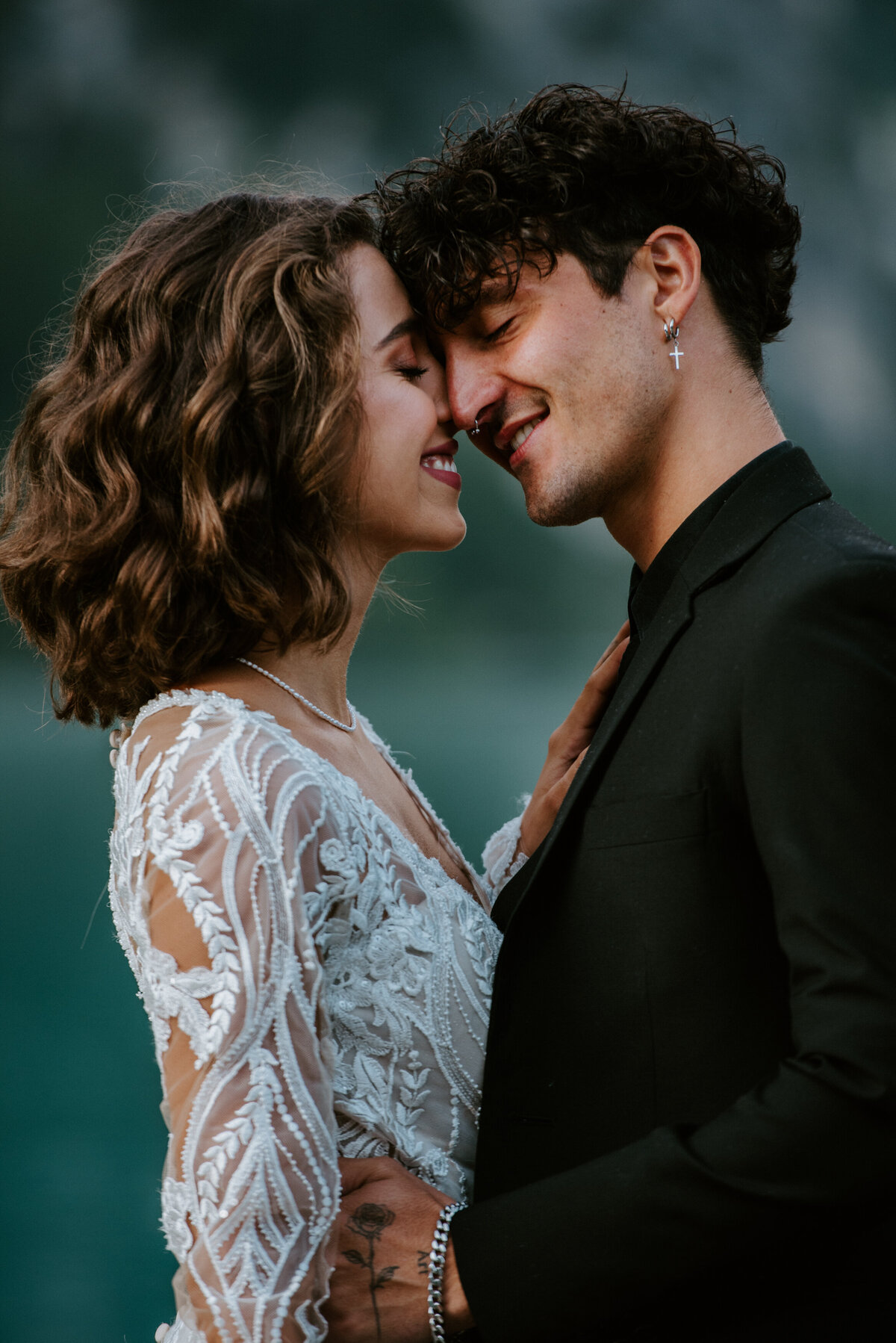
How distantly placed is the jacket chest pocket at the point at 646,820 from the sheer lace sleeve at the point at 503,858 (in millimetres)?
561

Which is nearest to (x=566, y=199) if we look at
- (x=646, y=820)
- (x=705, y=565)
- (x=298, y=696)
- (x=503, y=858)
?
(x=705, y=565)

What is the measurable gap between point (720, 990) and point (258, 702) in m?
0.61

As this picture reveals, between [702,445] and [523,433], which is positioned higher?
[523,433]

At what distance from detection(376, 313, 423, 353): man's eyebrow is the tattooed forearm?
1034 millimetres

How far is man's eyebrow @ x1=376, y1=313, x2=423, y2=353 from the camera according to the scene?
1511 mm

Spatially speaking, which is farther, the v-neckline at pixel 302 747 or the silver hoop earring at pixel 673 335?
the silver hoop earring at pixel 673 335

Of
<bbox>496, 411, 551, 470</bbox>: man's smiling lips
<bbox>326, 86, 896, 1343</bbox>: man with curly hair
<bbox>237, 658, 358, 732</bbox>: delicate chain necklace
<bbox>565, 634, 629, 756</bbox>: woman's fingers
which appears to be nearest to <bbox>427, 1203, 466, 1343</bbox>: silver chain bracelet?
<bbox>326, 86, 896, 1343</bbox>: man with curly hair

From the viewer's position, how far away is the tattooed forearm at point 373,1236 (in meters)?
1.11

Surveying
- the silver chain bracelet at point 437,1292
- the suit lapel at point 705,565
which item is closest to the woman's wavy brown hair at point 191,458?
the suit lapel at point 705,565

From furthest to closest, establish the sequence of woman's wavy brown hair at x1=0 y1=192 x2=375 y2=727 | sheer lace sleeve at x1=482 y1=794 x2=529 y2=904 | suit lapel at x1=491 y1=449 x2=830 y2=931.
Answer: sheer lace sleeve at x1=482 y1=794 x2=529 y2=904
woman's wavy brown hair at x1=0 y1=192 x2=375 y2=727
suit lapel at x1=491 y1=449 x2=830 y2=931

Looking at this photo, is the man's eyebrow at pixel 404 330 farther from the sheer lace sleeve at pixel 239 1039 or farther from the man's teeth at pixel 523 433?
the sheer lace sleeve at pixel 239 1039

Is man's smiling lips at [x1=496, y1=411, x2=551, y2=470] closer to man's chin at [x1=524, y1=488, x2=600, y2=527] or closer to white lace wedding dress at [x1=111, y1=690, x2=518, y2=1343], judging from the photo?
man's chin at [x1=524, y1=488, x2=600, y2=527]

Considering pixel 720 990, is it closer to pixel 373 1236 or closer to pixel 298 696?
pixel 373 1236

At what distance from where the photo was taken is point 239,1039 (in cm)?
105
